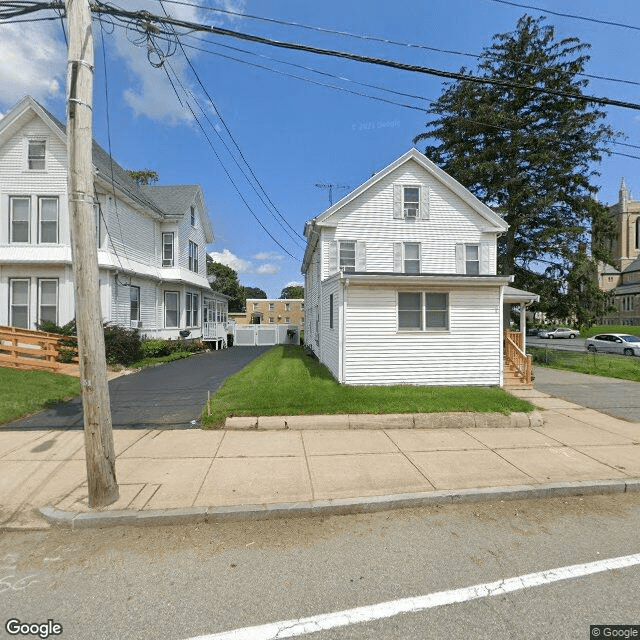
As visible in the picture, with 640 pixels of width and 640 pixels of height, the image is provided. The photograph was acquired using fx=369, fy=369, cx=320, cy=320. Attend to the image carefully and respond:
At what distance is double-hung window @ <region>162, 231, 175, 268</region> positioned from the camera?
67.9ft

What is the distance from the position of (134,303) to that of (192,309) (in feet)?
17.4

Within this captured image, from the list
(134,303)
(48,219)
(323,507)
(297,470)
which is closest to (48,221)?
(48,219)

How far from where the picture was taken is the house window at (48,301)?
1498 cm

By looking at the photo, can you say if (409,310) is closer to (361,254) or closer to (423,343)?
(423,343)

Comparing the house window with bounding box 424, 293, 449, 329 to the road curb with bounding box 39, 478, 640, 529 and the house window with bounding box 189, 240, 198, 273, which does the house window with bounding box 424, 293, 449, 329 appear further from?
the house window with bounding box 189, 240, 198, 273

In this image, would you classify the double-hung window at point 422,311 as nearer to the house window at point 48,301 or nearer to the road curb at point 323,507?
the road curb at point 323,507

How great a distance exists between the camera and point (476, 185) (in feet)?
75.8

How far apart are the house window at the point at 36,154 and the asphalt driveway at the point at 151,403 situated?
975 centimetres

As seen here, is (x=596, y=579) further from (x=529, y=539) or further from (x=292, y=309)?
(x=292, y=309)

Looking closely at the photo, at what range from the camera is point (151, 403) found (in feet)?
29.6

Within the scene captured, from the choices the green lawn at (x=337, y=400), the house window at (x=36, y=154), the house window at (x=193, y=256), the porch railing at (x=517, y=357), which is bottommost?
the green lawn at (x=337, y=400)

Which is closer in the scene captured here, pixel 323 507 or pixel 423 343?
pixel 323 507

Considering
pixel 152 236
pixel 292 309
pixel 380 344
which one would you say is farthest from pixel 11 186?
pixel 292 309

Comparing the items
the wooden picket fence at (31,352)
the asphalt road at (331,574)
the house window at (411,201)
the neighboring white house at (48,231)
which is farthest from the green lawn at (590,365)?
the neighboring white house at (48,231)
